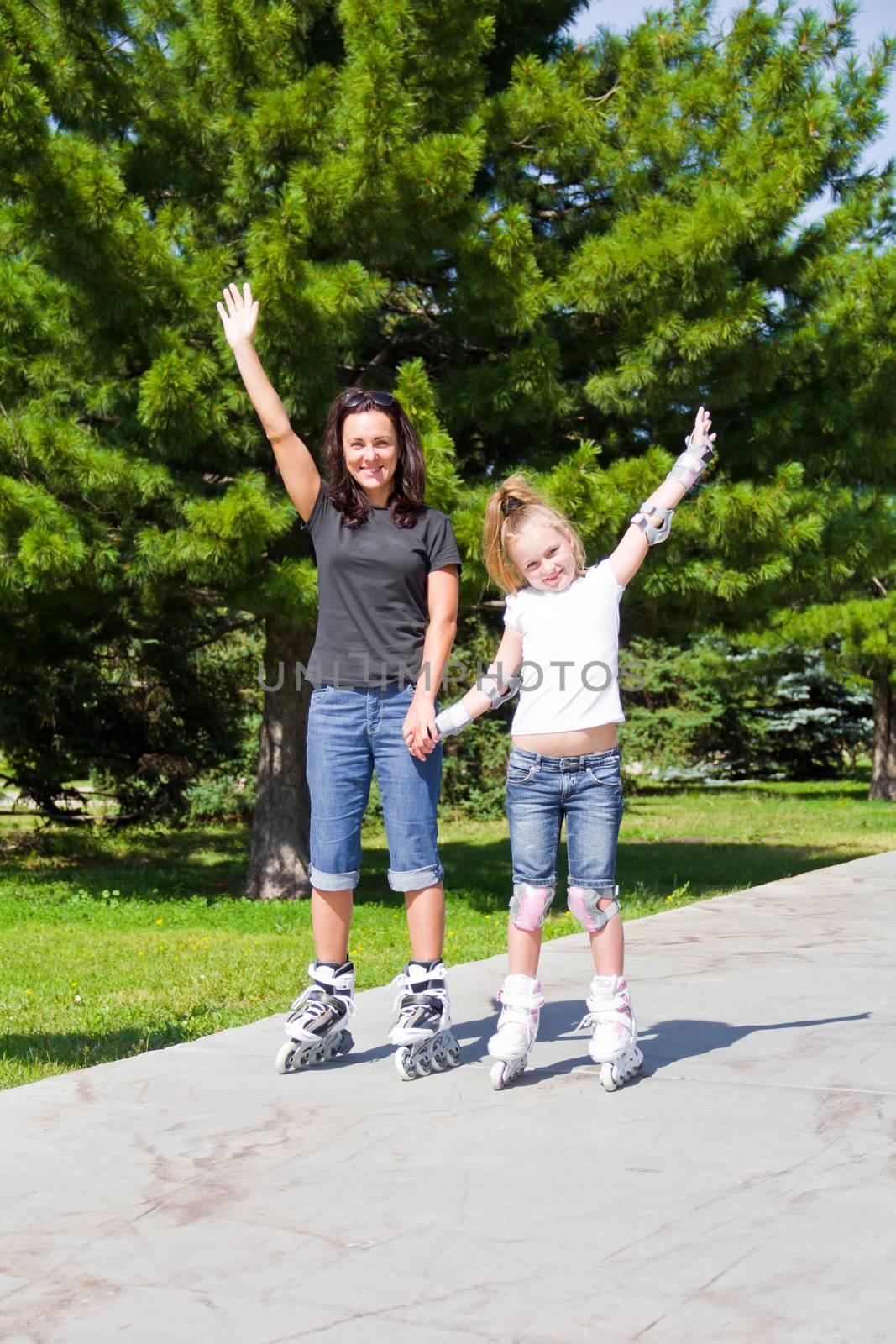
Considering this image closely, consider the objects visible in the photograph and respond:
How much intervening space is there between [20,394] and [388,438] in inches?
203

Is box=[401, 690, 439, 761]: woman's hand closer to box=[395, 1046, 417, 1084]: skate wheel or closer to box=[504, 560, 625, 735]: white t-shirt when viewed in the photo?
box=[504, 560, 625, 735]: white t-shirt

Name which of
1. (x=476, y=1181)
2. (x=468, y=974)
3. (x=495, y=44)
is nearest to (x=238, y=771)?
(x=495, y=44)

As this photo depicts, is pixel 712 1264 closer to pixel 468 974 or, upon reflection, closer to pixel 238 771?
pixel 468 974

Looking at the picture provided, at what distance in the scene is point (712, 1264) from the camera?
95.5 inches

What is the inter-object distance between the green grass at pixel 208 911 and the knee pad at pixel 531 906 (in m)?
1.48

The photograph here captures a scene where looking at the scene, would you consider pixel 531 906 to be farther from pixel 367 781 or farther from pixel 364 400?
pixel 364 400

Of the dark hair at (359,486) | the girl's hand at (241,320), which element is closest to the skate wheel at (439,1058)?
the dark hair at (359,486)

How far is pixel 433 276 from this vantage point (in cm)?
847

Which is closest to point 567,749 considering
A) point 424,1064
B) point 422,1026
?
point 422,1026

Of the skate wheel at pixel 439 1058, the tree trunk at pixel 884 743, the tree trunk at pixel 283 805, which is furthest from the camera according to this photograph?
the tree trunk at pixel 884 743

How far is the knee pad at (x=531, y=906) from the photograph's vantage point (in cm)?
377

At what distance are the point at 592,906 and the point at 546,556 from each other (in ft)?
3.22

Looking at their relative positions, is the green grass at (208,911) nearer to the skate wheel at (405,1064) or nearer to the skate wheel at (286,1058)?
the skate wheel at (286,1058)

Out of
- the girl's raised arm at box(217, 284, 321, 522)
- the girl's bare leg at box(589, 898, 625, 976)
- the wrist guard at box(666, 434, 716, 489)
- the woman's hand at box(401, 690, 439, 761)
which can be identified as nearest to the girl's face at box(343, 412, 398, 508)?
the girl's raised arm at box(217, 284, 321, 522)
